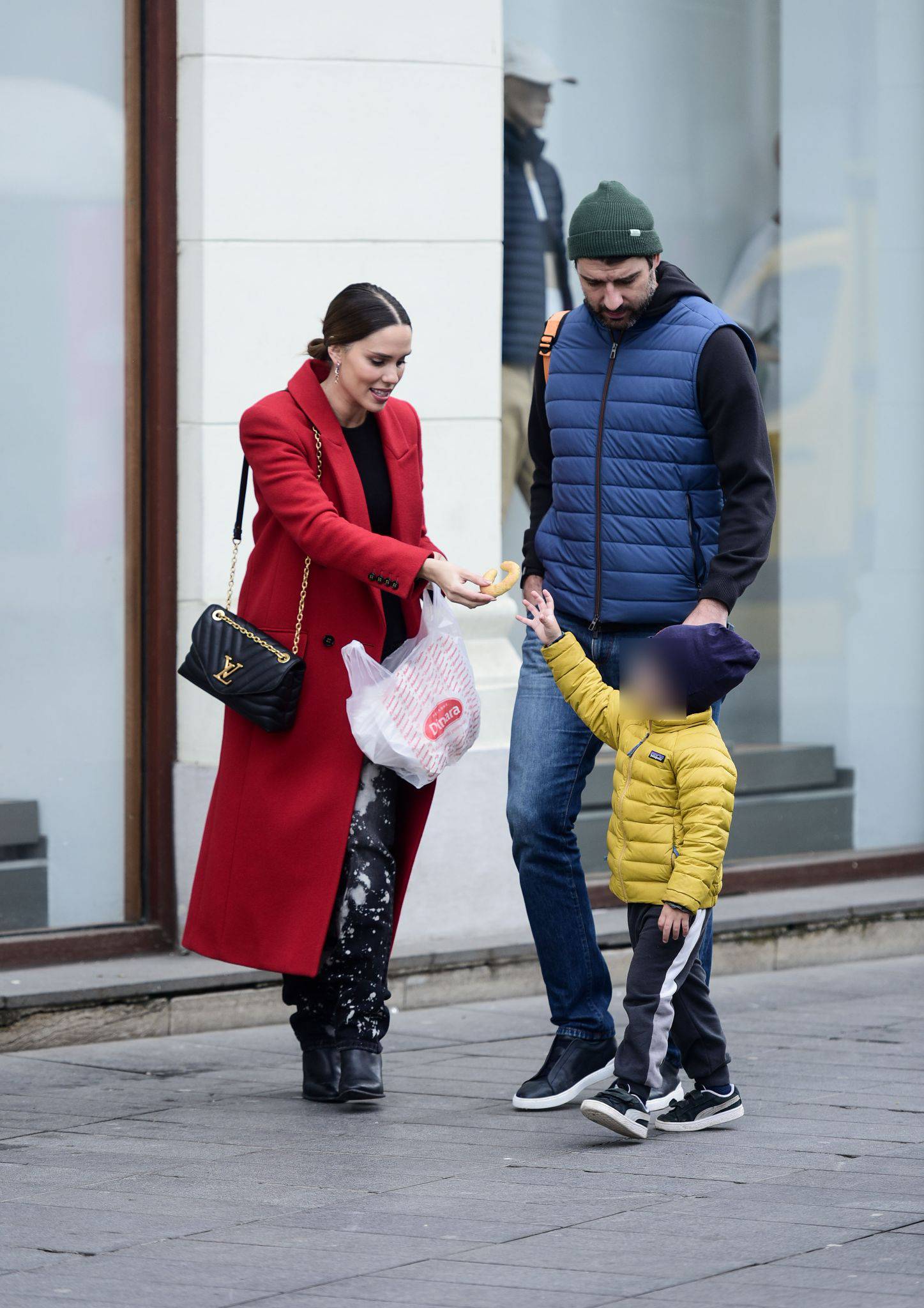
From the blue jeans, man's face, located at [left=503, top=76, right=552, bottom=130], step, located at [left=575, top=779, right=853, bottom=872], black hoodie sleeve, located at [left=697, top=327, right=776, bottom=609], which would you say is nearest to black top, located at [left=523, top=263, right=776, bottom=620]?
black hoodie sleeve, located at [left=697, top=327, right=776, bottom=609]

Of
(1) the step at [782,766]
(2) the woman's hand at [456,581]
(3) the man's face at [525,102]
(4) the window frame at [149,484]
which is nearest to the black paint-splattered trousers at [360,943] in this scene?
(2) the woman's hand at [456,581]

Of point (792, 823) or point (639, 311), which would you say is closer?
point (639, 311)

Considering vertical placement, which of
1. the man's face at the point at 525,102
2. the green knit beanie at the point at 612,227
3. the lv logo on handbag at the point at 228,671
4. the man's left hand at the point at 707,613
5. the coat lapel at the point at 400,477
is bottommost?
the lv logo on handbag at the point at 228,671

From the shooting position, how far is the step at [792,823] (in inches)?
325

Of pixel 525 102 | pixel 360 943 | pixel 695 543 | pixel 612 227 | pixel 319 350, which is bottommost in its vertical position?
pixel 360 943

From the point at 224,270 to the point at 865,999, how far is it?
2.91 metres

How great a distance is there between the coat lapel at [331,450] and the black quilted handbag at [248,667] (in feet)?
0.06

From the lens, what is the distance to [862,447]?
877 centimetres

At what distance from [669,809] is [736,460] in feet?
2.61

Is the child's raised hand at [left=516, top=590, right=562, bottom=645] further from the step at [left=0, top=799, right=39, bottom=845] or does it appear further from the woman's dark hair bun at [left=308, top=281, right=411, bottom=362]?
the step at [left=0, top=799, right=39, bottom=845]

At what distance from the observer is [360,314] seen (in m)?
5.12

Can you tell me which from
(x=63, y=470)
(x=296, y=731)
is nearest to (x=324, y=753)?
(x=296, y=731)

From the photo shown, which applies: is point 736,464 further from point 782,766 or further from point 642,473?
point 782,766

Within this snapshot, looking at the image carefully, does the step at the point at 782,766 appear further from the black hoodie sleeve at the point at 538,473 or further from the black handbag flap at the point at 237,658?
the black handbag flap at the point at 237,658
